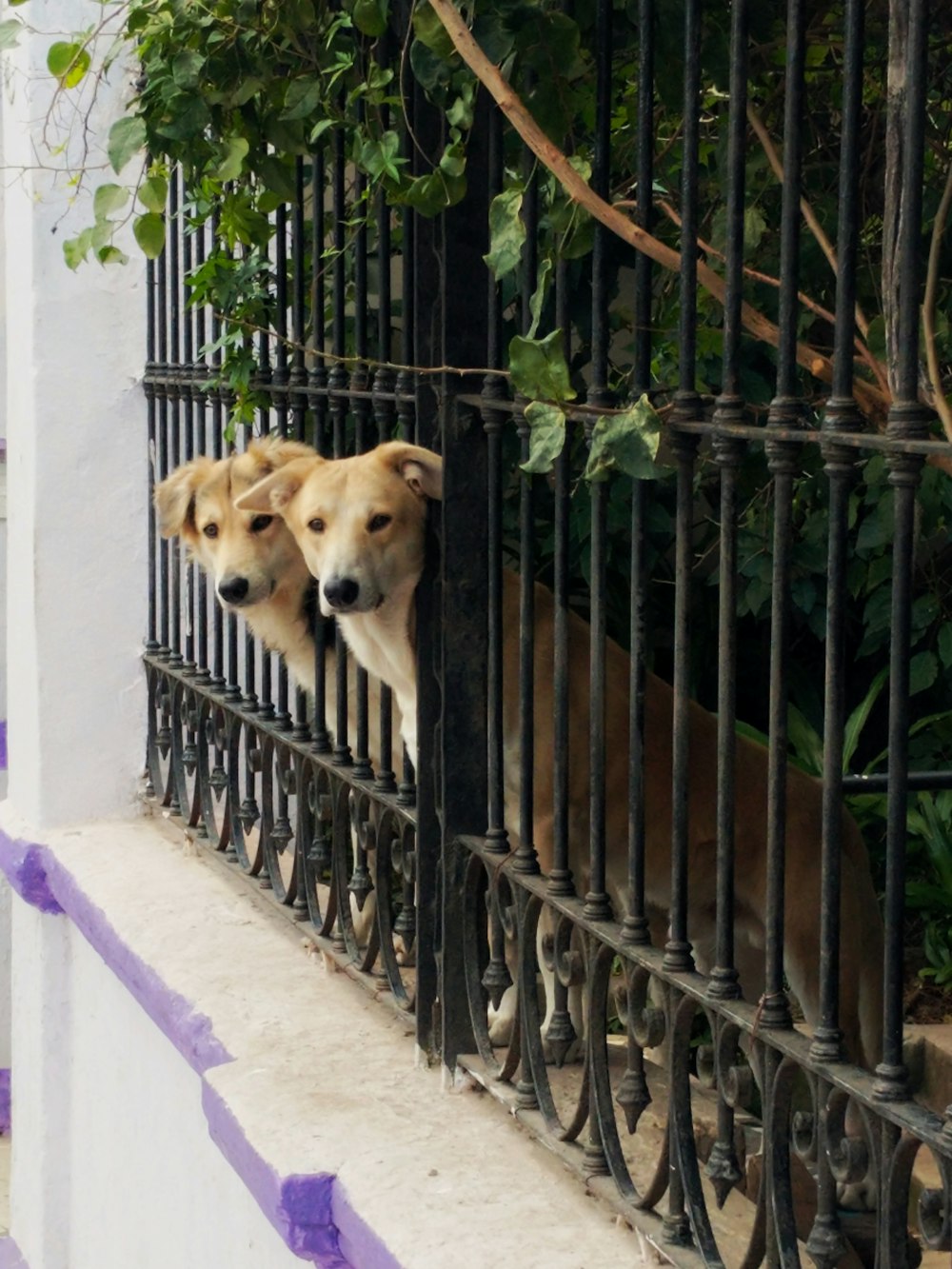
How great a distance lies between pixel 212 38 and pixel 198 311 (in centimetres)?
157

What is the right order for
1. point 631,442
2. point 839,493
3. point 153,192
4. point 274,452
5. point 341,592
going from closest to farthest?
point 839,493
point 631,442
point 153,192
point 341,592
point 274,452

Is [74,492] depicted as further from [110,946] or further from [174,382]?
[110,946]

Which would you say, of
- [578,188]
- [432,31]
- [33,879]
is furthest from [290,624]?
[578,188]

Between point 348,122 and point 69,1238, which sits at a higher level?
point 348,122

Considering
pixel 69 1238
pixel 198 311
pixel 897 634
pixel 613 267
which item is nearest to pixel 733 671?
pixel 897 634

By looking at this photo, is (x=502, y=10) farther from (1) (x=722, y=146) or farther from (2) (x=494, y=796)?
(2) (x=494, y=796)

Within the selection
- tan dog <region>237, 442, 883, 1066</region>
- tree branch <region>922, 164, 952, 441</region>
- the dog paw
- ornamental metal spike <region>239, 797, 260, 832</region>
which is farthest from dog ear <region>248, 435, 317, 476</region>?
tree branch <region>922, 164, 952, 441</region>

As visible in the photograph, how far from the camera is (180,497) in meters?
4.62

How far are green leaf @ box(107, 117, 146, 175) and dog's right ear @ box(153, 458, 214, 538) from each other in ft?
4.32

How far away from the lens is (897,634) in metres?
1.93

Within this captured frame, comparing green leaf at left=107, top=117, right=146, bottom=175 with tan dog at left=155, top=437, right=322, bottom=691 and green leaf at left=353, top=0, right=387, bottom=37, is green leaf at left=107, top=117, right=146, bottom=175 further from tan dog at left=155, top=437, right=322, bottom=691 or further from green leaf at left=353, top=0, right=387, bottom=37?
tan dog at left=155, top=437, right=322, bottom=691

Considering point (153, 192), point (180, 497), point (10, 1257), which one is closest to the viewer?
point (153, 192)

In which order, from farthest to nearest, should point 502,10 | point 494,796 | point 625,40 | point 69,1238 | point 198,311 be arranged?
point 69,1238 → point 198,311 → point 494,796 → point 625,40 → point 502,10

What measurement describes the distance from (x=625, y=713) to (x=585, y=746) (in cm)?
12
